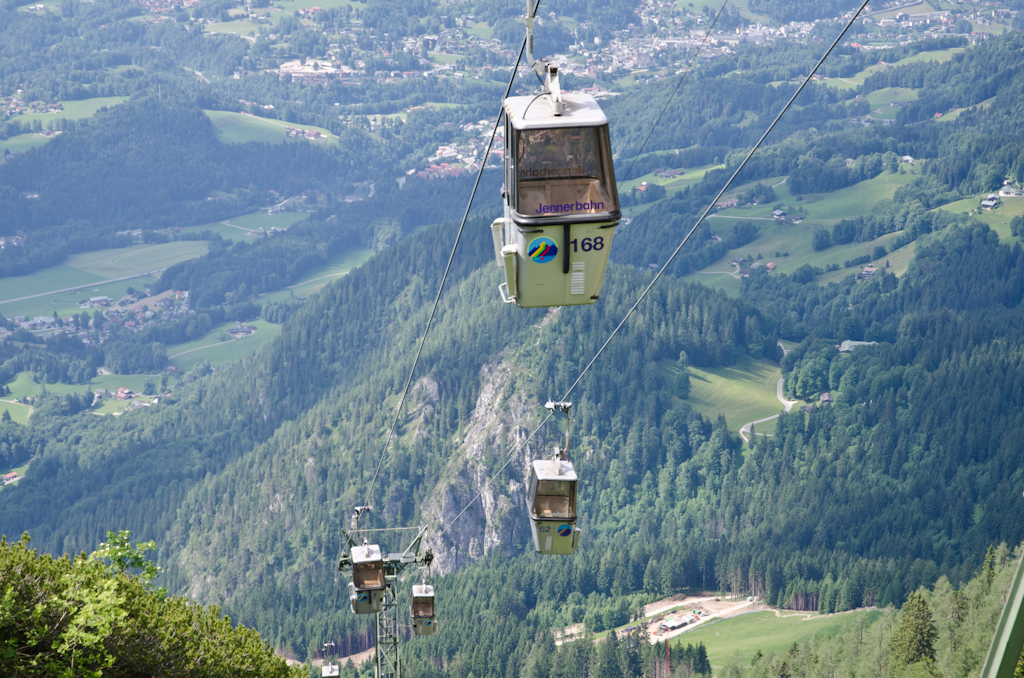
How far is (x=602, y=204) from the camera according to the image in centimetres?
2373

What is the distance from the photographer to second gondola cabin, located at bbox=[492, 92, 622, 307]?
23172 mm

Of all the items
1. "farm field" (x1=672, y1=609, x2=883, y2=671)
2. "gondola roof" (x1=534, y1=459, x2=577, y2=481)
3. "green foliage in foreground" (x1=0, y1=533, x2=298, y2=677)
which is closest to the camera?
"green foliage in foreground" (x1=0, y1=533, x2=298, y2=677)

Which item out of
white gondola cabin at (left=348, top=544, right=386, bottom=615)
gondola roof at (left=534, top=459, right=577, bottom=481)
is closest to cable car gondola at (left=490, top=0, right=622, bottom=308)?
gondola roof at (left=534, top=459, right=577, bottom=481)

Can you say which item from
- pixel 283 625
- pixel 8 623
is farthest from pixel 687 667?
pixel 8 623

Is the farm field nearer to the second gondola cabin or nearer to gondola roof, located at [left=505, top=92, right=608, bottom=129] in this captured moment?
the second gondola cabin

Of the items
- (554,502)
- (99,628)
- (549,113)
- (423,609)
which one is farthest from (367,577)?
(549,113)

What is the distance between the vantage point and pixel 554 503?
34.1m

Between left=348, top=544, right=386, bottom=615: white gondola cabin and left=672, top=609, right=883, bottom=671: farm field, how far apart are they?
120952 mm

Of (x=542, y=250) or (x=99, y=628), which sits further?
(x=99, y=628)

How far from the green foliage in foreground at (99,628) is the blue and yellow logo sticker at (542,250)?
54.5ft

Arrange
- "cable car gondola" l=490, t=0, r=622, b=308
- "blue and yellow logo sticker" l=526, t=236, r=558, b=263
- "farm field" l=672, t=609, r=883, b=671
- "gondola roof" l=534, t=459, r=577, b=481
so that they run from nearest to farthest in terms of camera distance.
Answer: "cable car gondola" l=490, t=0, r=622, b=308 → "blue and yellow logo sticker" l=526, t=236, r=558, b=263 → "gondola roof" l=534, t=459, r=577, b=481 → "farm field" l=672, t=609, r=883, b=671

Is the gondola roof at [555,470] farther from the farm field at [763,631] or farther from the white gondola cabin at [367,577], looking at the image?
the farm field at [763,631]

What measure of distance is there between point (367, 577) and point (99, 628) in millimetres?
11986

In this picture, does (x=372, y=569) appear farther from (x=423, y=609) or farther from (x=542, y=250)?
(x=542, y=250)
